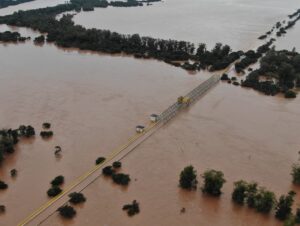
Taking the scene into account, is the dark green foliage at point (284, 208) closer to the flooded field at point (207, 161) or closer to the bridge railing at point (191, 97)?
the flooded field at point (207, 161)

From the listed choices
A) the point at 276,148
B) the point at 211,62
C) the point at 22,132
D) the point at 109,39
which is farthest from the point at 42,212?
the point at 109,39

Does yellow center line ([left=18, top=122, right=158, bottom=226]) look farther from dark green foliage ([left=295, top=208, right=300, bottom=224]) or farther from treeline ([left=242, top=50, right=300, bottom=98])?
treeline ([left=242, top=50, right=300, bottom=98])

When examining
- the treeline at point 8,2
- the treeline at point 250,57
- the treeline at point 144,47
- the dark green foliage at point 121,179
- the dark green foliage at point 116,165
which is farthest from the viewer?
the treeline at point 8,2

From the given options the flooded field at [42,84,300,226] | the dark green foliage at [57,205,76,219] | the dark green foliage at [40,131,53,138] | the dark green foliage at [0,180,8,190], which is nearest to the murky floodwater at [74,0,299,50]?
the flooded field at [42,84,300,226]

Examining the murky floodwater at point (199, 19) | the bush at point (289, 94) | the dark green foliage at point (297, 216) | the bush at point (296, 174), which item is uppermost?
the murky floodwater at point (199, 19)

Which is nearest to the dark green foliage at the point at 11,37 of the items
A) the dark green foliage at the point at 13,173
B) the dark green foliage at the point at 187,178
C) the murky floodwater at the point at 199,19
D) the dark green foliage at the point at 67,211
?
the murky floodwater at the point at 199,19

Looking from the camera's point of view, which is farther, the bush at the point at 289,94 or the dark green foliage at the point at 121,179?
the bush at the point at 289,94

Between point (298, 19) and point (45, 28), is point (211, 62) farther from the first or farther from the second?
point (298, 19)
